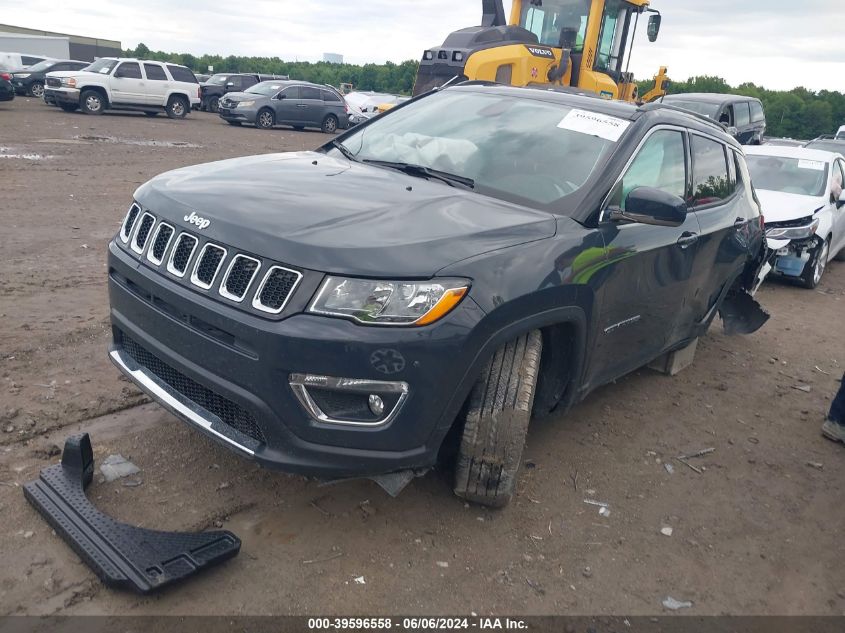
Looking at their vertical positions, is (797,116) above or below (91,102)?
above

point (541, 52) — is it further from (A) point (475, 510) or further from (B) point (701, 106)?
(A) point (475, 510)

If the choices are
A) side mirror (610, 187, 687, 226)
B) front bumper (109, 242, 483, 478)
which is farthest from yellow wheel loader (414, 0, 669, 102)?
front bumper (109, 242, 483, 478)

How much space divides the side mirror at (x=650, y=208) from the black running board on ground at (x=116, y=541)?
7.51ft

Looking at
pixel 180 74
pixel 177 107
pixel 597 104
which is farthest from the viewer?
pixel 177 107

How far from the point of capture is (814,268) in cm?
872

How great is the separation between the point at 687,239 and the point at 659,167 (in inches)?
17.9

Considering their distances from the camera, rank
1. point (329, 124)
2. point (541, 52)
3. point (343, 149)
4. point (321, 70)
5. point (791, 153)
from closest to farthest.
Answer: point (343, 149), point (791, 153), point (541, 52), point (329, 124), point (321, 70)

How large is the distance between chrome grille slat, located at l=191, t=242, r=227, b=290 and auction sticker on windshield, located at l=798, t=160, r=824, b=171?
9131 millimetres

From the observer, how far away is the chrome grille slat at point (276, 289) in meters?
2.59

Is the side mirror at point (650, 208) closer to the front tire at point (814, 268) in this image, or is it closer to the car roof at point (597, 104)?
the car roof at point (597, 104)

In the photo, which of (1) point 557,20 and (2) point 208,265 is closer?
(2) point 208,265

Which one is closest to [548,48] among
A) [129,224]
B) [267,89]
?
[129,224]

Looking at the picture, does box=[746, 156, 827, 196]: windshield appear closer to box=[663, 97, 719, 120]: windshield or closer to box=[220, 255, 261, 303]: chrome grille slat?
box=[663, 97, 719, 120]: windshield

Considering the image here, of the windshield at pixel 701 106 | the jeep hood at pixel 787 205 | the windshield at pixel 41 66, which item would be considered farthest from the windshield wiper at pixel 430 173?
the windshield at pixel 41 66
